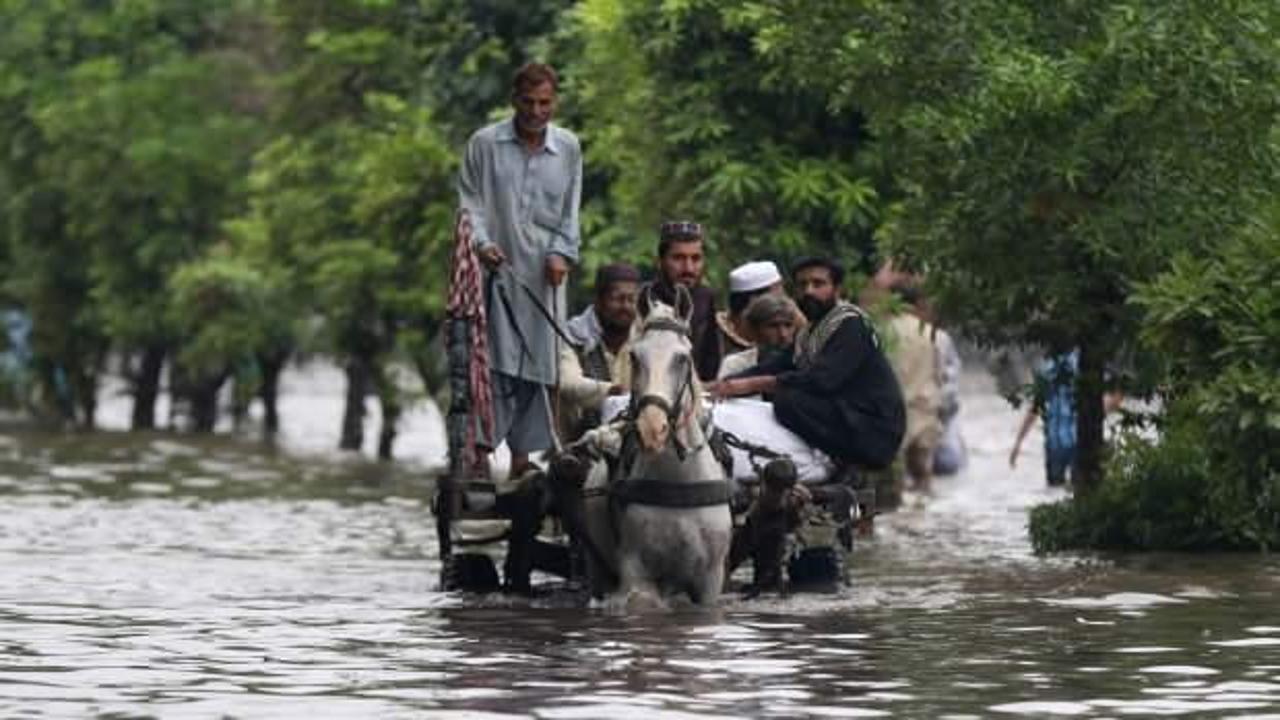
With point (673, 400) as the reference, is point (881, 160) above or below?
above

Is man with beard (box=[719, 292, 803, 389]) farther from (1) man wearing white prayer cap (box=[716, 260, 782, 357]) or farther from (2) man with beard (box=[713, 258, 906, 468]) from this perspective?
(1) man wearing white prayer cap (box=[716, 260, 782, 357])

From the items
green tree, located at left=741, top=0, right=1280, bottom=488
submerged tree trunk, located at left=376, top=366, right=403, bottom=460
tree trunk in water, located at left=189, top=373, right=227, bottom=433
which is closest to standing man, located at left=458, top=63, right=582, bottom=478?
green tree, located at left=741, top=0, right=1280, bottom=488

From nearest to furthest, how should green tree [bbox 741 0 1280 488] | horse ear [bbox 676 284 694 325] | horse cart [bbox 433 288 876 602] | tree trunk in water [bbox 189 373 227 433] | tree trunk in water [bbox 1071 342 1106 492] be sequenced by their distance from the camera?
horse cart [bbox 433 288 876 602] < horse ear [bbox 676 284 694 325] < green tree [bbox 741 0 1280 488] < tree trunk in water [bbox 1071 342 1106 492] < tree trunk in water [bbox 189 373 227 433]

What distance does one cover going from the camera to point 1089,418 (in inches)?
952

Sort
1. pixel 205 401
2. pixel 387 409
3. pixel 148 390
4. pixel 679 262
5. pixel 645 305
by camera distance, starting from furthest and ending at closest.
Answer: pixel 148 390 < pixel 205 401 < pixel 387 409 < pixel 679 262 < pixel 645 305

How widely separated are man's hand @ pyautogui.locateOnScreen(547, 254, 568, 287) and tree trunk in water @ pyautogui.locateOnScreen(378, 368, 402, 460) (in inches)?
1003

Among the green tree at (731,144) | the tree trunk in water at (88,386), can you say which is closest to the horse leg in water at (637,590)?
the green tree at (731,144)

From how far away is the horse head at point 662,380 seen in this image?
16703 millimetres

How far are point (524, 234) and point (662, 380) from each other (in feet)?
10.1

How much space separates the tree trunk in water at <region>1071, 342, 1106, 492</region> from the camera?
2341 cm

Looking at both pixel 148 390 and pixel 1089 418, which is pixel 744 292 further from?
pixel 148 390

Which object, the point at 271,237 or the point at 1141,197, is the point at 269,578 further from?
the point at 271,237

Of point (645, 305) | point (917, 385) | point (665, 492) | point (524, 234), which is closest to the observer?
point (665, 492)

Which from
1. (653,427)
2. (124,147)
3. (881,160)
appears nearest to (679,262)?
(653,427)
